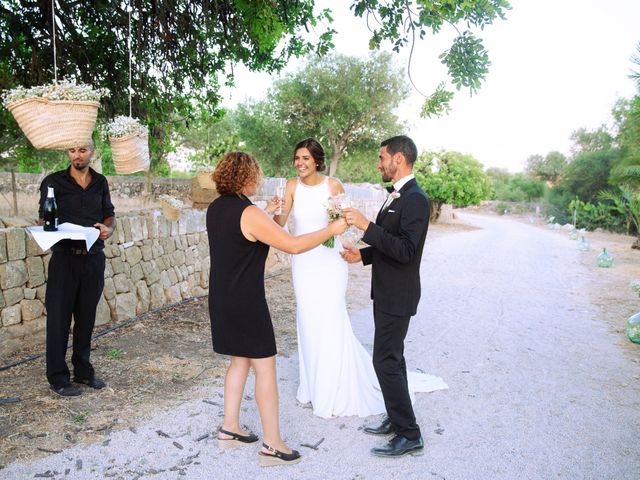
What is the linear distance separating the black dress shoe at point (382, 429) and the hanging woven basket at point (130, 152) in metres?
3.15

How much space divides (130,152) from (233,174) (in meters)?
2.03

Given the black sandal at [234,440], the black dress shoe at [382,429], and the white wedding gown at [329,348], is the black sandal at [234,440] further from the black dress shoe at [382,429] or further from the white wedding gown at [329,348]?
the black dress shoe at [382,429]

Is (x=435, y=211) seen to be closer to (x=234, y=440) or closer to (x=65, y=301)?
(x=65, y=301)

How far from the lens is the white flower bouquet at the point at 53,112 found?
3705mm

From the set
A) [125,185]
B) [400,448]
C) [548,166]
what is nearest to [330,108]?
[125,185]

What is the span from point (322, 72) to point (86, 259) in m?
23.6

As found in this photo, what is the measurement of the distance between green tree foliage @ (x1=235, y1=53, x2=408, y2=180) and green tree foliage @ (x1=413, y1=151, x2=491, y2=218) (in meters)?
Result: 3.66

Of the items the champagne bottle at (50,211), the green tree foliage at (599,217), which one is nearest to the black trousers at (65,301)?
the champagne bottle at (50,211)

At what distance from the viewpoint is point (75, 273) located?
4352mm

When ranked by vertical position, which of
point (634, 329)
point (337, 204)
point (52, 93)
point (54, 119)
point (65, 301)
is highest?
point (52, 93)

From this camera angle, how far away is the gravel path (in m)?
3.33

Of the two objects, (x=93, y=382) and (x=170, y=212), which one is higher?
(x=170, y=212)

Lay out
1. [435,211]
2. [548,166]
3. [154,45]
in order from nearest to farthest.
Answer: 1. [154,45]
2. [435,211]
3. [548,166]

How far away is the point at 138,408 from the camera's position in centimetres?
419
